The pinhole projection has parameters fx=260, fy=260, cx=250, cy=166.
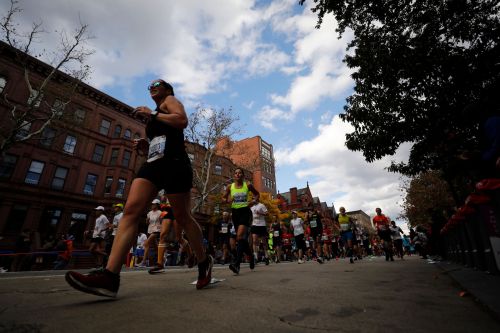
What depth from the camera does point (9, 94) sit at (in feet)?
70.4

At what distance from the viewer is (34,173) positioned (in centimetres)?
2236

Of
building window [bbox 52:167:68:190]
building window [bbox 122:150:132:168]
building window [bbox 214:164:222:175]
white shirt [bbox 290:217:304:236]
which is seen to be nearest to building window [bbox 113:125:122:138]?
building window [bbox 122:150:132:168]

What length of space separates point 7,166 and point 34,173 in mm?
1823

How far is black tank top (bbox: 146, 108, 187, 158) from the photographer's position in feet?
8.93

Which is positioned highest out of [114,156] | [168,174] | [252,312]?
[114,156]

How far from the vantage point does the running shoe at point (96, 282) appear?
2.10 meters

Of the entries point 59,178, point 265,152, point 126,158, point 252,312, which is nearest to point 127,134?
point 126,158

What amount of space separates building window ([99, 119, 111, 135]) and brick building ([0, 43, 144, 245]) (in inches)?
3.8

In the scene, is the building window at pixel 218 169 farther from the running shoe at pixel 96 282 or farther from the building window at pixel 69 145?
the running shoe at pixel 96 282

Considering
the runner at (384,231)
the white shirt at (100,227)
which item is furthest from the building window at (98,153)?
the runner at (384,231)

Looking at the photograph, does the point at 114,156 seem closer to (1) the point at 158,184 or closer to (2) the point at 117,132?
(2) the point at 117,132

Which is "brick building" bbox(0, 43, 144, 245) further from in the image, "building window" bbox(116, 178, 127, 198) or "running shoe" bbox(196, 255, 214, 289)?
"running shoe" bbox(196, 255, 214, 289)

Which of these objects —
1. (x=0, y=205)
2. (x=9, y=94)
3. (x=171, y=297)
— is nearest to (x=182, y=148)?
(x=171, y=297)

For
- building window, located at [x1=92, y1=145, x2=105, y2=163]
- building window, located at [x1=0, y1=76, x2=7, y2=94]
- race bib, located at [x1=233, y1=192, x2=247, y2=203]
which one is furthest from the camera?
building window, located at [x1=92, y1=145, x2=105, y2=163]
